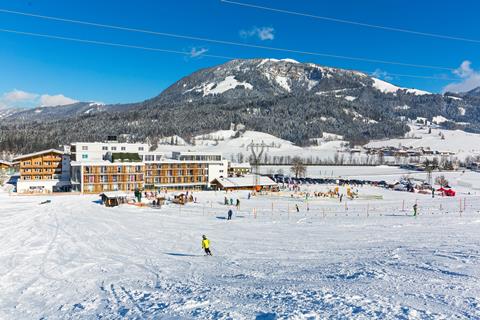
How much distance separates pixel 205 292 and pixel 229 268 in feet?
13.9

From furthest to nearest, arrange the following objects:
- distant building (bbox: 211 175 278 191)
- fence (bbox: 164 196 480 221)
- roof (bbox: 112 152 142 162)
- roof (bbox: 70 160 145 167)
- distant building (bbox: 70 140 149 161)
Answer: distant building (bbox: 70 140 149 161), distant building (bbox: 211 175 278 191), roof (bbox: 112 152 142 162), roof (bbox: 70 160 145 167), fence (bbox: 164 196 480 221)

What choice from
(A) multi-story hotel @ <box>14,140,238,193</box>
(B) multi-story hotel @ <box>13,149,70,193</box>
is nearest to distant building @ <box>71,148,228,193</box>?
(A) multi-story hotel @ <box>14,140,238,193</box>

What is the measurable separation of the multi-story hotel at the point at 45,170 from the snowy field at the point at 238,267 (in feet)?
86.9

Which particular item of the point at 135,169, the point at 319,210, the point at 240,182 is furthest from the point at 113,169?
the point at 319,210

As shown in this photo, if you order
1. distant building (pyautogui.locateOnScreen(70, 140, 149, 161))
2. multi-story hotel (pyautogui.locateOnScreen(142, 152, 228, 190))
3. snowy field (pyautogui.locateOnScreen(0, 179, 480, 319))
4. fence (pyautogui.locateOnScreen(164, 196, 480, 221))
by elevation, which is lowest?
fence (pyautogui.locateOnScreen(164, 196, 480, 221))

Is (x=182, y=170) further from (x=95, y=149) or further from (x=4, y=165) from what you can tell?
(x=4, y=165)

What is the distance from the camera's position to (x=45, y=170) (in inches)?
2621

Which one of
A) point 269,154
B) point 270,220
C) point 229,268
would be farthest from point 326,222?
point 269,154

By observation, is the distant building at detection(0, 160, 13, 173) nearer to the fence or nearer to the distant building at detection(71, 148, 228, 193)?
the distant building at detection(71, 148, 228, 193)

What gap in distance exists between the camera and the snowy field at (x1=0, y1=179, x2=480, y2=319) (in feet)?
34.7

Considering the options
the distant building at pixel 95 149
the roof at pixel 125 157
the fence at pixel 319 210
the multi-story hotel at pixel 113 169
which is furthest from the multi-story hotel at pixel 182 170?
the fence at pixel 319 210

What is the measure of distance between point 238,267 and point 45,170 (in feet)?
196

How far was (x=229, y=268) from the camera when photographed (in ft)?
55.5

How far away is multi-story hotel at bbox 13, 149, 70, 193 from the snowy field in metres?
26.5
